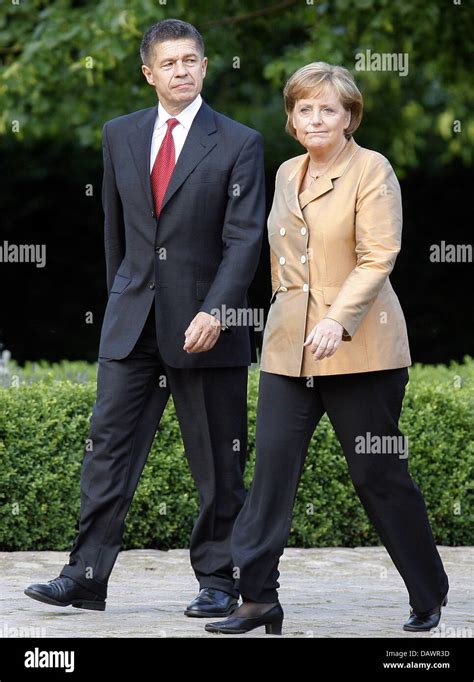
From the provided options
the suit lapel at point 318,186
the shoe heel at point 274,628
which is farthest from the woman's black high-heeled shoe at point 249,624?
the suit lapel at point 318,186

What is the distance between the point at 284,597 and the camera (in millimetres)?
5469

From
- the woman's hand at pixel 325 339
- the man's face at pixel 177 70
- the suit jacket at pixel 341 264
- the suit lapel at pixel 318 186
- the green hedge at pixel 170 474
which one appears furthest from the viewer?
the green hedge at pixel 170 474

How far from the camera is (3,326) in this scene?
38.1ft

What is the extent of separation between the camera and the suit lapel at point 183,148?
15.6 feet

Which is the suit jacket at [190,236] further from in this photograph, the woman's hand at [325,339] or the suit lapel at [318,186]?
the woman's hand at [325,339]

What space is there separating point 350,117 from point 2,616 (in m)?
2.13

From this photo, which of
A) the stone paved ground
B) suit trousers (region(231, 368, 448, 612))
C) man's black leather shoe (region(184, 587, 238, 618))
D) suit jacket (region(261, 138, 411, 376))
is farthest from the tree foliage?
suit trousers (region(231, 368, 448, 612))

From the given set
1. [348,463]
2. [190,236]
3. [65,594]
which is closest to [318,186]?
[190,236]

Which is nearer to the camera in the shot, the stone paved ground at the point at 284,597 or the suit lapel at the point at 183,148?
the stone paved ground at the point at 284,597

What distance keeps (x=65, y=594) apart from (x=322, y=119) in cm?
185

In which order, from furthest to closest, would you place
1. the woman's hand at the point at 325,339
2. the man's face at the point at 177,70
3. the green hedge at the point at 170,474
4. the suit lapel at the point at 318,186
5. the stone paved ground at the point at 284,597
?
the green hedge at the point at 170,474 < the man's face at the point at 177,70 < the stone paved ground at the point at 284,597 < the suit lapel at the point at 318,186 < the woman's hand at the point at 325,339

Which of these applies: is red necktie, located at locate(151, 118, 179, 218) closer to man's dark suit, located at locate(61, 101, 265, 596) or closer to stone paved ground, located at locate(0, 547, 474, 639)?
man's dark suit, located at locate(61, 101, 265, 596)
